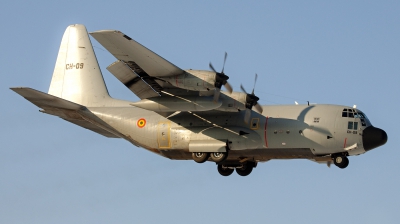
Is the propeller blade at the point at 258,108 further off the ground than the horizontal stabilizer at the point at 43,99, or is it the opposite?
the propeller blade at the point at 258,108

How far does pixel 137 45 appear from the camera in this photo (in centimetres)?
2291

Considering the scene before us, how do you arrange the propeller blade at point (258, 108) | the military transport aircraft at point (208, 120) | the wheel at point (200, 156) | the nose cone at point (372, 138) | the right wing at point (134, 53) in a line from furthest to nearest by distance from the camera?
the propeller blade at point (258, 108) → the wheel at point (200, 156) → the nose cone at point (372, 138) → the military transport aircraft at point (208, 120) → the right wing at point (134, 53)

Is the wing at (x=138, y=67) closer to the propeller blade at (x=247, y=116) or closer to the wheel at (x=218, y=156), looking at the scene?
the propeller blade at (x=247, y=116)

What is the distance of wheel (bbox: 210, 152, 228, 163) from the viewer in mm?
26797

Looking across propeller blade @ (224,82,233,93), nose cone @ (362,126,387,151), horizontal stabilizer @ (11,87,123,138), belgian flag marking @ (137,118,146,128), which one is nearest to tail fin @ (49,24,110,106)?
horizontal stabilizer @ (11,87,123,138)

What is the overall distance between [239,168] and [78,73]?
7.97 meters

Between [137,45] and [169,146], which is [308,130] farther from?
[137,45]

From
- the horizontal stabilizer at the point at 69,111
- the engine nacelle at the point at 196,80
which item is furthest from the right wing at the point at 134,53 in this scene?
the horizontal stabilizer at the point at 69,111

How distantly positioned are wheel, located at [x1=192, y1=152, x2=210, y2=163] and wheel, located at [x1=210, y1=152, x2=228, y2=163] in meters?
0.20

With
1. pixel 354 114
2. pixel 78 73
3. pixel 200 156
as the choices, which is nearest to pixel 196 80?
pixel 200 156

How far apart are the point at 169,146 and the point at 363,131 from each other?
722cm

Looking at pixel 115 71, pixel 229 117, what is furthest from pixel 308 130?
pixel 115 71

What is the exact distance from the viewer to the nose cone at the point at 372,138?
86.1ft

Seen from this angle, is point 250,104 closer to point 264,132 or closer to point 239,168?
point 264,132
